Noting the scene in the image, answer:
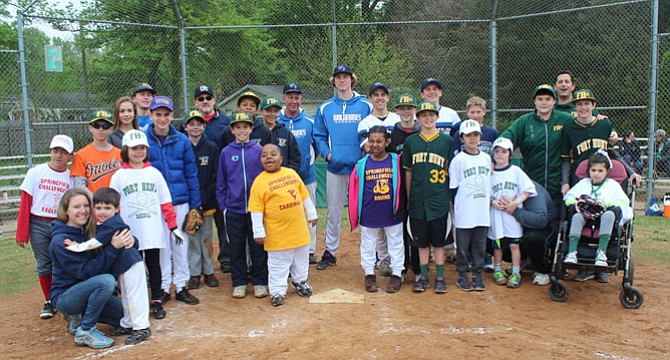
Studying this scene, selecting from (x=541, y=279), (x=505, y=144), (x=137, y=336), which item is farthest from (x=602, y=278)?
(x=137, y=336)

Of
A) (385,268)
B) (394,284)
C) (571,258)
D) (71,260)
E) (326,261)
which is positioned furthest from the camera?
(326,261)

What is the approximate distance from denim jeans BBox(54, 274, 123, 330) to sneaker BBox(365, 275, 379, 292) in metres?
2.38

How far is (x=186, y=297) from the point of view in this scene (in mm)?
5285

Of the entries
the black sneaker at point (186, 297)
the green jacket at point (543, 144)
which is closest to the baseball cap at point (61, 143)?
the black sneaker at point (186, 297)

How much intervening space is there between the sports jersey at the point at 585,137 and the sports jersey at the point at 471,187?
974 millimetres

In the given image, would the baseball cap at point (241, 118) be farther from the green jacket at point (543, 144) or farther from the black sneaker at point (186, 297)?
the green jacket at point (543, 144)

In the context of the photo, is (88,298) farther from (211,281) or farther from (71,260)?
(211,281)

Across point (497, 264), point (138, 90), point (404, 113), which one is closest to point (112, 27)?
point (138, 90)

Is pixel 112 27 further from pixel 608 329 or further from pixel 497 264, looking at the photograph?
pixel 608 329

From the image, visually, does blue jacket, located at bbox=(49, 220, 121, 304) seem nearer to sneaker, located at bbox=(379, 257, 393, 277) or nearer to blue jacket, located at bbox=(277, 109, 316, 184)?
blue jacket, located at bbox=(277, 109, 316, 184)

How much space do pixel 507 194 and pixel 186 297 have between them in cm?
332

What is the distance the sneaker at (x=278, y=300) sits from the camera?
17.0 feet

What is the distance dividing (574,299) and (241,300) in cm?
314

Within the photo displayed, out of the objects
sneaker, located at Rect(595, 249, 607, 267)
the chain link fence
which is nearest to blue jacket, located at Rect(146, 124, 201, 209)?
sneaker, located at Rect(595, 249, 607, 267)
